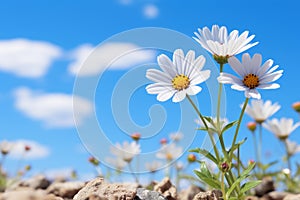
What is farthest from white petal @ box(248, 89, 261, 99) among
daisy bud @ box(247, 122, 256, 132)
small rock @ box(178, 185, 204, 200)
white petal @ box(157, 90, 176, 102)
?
daisy bud @ box(247, 122, 256, 132)

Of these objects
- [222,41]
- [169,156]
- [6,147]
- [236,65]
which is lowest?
[236,65]

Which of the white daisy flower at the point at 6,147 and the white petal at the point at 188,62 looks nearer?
the white petal at the point at 188,62

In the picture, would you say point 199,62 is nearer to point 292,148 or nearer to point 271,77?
point 271,77

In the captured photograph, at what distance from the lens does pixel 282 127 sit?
281 centimetres

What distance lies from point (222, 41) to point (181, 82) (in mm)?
203

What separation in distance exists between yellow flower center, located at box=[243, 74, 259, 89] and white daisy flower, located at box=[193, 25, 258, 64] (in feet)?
0.27

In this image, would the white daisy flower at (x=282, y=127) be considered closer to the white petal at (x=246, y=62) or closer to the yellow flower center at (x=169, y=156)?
the yellow flower center at (x=169, y=156)

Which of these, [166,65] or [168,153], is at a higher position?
[168,153]

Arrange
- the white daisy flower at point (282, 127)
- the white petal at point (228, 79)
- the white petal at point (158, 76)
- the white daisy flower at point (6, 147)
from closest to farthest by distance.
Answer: the white petal at point (228, 79) → the white petal at point (158, 76) → the white daisy flower at point (282, 127) → the white daisy flower at point (6, 147)

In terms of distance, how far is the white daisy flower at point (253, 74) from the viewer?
143cm

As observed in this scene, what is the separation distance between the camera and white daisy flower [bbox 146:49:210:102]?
4.77 ft

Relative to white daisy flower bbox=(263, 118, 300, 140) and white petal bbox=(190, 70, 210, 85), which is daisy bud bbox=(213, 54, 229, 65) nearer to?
white petal bbox=(190, 70, 210, 85)

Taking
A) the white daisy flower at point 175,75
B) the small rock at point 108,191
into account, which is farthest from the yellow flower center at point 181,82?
the small rock at point 108,191

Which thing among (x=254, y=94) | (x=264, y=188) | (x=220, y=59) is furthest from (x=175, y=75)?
(x=264, y=188)
